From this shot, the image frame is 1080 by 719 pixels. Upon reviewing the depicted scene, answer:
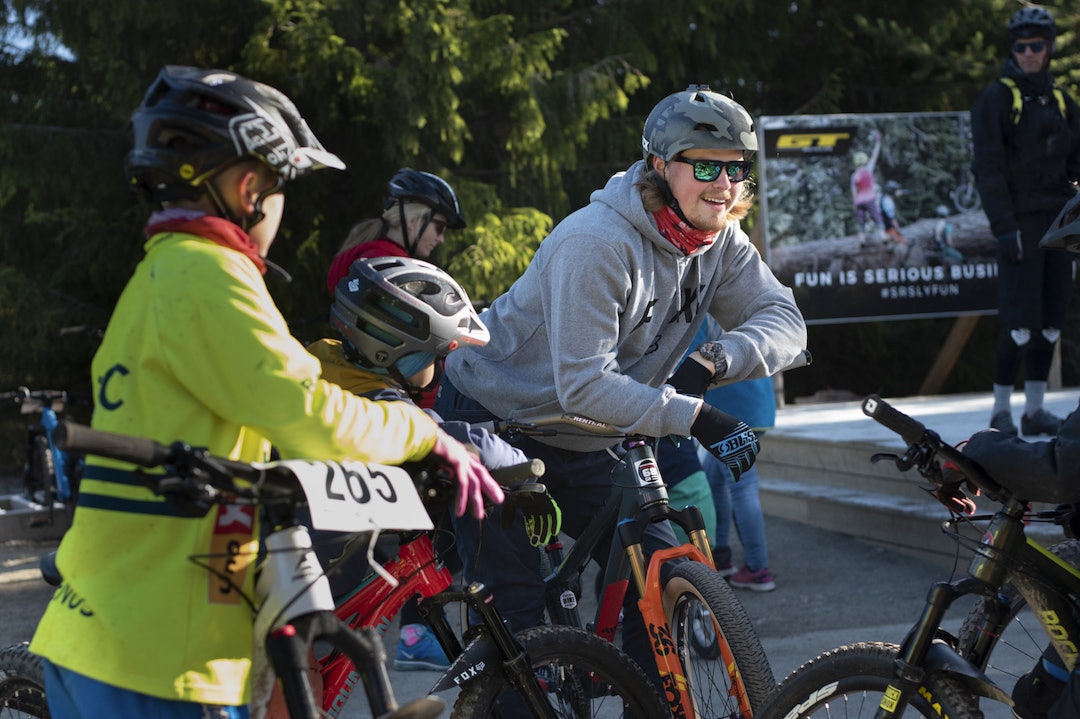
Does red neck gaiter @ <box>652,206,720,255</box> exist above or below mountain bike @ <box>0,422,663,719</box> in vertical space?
above

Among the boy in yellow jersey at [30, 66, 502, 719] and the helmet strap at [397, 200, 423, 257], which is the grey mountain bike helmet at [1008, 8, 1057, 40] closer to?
the helmet strap at [397, 200, 423, 257]

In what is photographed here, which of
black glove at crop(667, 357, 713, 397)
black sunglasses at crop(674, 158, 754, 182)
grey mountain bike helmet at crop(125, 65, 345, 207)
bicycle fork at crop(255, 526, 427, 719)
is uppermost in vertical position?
grey mountain bike helmet at crop(125, 65, 345, 207)

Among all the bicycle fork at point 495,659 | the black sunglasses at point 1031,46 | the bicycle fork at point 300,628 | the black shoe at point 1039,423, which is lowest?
the black shoe at point 1039,423

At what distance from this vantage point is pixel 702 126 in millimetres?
3979

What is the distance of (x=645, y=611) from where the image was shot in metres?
3.75

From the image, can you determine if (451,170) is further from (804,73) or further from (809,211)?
(804,73)

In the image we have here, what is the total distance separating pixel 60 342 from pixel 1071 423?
10231 millimetres

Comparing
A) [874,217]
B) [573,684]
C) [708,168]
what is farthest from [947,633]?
[874,217]

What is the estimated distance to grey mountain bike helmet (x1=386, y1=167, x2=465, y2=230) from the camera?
6.32 metres

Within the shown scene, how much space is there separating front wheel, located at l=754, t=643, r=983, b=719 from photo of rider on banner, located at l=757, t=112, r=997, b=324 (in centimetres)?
816

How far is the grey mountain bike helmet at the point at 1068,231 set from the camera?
11.2ft

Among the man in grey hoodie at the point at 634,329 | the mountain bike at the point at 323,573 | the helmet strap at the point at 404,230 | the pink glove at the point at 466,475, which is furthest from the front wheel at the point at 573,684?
the helmet strap at the point at 404,230

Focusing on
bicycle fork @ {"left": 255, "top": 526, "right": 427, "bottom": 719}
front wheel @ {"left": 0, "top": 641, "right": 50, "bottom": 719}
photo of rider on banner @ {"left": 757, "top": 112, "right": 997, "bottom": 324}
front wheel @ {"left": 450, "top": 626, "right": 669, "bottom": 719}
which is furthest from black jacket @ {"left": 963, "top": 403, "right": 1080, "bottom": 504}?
photo of rider on banner @ {"left": 757, "top": 112, "right": 997, "bottom": 324}

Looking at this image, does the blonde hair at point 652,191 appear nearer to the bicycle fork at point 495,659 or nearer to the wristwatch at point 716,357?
the wristwatch at point 716,357
